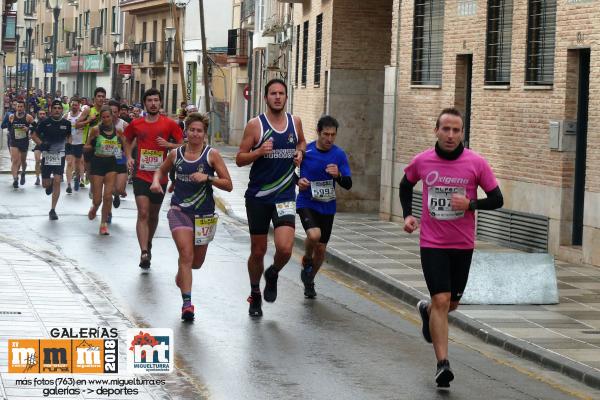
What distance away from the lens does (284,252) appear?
12805 millimetres

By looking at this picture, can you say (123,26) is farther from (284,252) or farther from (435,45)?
(284,252)

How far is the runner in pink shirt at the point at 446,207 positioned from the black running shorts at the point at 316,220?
429 cm

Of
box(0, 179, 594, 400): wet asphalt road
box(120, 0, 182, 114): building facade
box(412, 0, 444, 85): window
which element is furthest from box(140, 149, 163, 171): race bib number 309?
box(120, 0, 182, 114): building facade

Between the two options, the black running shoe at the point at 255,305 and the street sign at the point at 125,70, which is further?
the street sign at the point at 125,70

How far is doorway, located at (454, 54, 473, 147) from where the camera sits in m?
22.3

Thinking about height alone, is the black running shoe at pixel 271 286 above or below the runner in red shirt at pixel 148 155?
below

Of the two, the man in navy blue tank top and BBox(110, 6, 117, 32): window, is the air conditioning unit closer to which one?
the man in navy blue tank top

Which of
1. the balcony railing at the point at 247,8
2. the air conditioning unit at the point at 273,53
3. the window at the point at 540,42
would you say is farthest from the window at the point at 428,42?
A: the balcony railing at the point at 247,8

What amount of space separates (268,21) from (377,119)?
25.1 metres

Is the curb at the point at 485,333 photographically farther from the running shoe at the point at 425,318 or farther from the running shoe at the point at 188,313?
the running shoe at the point at 188,313

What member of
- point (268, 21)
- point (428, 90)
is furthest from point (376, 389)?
point (268, 21)

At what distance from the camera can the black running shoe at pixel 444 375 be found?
9637 millimetres

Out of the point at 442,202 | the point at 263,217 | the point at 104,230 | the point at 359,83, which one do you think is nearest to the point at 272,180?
the point at 263,217

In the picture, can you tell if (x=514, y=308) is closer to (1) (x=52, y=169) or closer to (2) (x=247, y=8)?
(1) (x=52, y=169)
